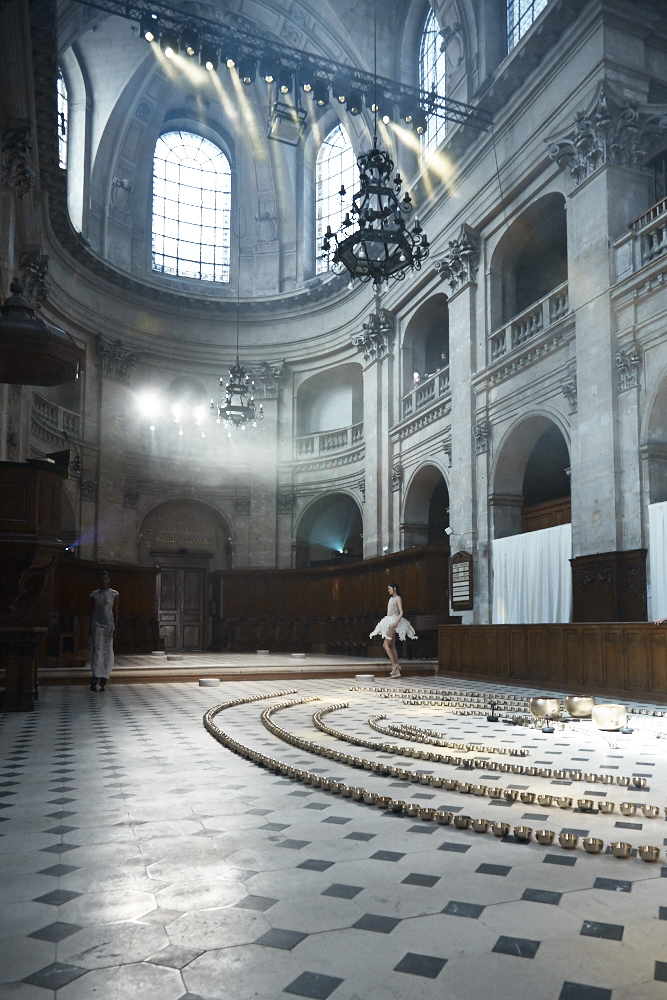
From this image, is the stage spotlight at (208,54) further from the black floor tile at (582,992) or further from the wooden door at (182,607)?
the black floor tile at (582,992)

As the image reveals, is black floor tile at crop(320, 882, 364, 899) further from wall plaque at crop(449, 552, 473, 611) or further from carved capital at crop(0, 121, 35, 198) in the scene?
wall plaque at crop(449, 552, 473, 611)

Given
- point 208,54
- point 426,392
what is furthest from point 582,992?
point 426,392

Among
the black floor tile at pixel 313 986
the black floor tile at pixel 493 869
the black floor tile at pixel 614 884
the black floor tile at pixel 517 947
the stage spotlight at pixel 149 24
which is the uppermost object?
the stage spotlight at pixel 149 24

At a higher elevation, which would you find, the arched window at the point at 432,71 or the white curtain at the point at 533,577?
the arched window at the point at 432,71

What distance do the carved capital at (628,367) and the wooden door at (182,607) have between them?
1661cm

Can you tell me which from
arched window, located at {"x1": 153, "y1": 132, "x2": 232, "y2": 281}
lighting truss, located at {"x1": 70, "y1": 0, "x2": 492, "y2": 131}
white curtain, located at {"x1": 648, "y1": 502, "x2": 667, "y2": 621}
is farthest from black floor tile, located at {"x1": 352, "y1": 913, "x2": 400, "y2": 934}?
arched window, located at {"x1": 153, "y1": 132, "x2": 232, "y2": 281}

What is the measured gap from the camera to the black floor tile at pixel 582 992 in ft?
7.90

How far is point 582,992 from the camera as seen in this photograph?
244 centimetres

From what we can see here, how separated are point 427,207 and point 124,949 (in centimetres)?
2046

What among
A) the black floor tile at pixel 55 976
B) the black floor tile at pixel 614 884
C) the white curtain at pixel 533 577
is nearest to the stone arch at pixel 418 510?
the white curtain at pixel 533 577

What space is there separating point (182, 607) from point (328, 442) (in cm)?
727

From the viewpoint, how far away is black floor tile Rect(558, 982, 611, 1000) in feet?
7.90

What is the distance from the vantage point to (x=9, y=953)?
2.72m

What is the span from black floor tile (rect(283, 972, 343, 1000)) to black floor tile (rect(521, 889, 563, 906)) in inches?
41.5
